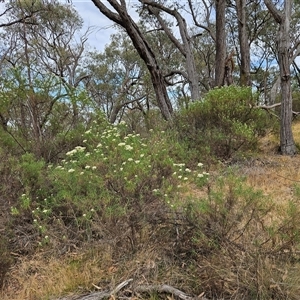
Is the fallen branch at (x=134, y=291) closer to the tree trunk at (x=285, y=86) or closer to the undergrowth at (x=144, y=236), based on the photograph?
the undergrowth at (x=144, y=236)

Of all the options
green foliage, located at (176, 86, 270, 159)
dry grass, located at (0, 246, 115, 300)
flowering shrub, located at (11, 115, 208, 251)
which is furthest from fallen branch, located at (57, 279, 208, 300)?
green foliage, located at (176, 86, 270, 159)

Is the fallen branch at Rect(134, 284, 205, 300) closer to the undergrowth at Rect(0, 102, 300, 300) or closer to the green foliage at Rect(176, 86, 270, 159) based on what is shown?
the undergrowth at Rect(0, 102, 300, 300)

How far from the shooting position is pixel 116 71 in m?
21.5

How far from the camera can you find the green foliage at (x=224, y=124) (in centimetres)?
600

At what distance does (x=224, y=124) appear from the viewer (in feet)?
20.3

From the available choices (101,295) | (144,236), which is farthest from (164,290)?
(144,236)

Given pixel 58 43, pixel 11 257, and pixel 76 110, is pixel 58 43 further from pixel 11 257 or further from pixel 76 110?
pixel 11 257

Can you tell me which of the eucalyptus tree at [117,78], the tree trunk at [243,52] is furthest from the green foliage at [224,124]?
the eucalyptus tree at [117,78]

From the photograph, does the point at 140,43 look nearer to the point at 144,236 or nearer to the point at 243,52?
the point at 243,52

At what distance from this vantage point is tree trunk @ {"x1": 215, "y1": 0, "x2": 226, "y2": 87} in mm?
8891

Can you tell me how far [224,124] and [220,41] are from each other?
3.81 meters

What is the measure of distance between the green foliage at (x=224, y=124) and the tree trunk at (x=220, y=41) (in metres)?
2.81

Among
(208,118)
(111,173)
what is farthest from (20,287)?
(208,118)

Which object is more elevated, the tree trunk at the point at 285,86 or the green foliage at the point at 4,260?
the tree trunk at the point at 285,86
